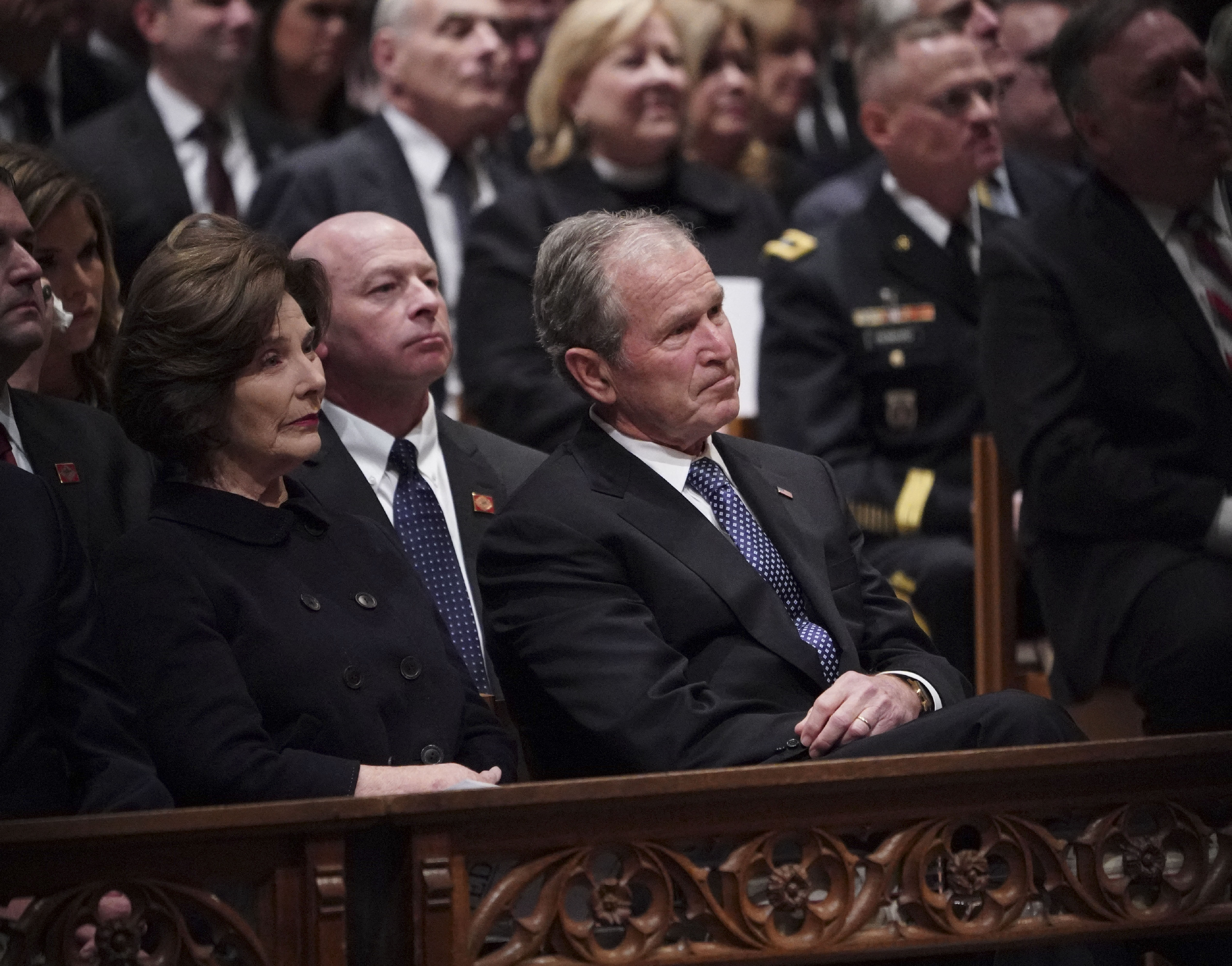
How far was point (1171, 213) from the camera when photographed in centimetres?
305

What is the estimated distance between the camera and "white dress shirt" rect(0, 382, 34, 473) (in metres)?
2.34

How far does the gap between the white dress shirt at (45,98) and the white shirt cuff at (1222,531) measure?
2.69 meters

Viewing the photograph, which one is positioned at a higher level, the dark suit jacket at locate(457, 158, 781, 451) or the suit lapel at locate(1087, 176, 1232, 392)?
the suit lapel at locate(1087, 176, 1232, 392)

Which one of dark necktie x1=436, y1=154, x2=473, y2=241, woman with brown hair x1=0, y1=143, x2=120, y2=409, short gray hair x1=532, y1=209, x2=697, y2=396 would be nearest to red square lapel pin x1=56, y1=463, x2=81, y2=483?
woman with brown hair x1=0, y1=143, x2=120, y2=409

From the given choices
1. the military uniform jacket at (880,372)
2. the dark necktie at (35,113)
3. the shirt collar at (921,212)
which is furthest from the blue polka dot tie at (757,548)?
the dark necktie at (35,113)

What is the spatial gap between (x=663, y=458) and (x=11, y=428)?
0.88m

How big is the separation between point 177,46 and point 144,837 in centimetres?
294

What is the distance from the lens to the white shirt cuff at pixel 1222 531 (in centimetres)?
288

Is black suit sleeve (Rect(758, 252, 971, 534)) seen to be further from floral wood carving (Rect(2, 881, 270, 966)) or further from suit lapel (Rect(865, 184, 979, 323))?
floral wood carving (Rect(2, 881, 270, 966))

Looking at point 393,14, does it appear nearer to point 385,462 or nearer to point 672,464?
point 385,462

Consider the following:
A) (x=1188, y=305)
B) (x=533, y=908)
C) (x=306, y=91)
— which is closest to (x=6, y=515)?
(x=533, y=908)

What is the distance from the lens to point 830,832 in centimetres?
190

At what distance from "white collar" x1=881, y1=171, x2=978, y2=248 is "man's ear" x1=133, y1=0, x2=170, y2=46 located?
178 cm

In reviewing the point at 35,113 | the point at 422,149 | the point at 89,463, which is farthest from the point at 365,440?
the point at 35,113
